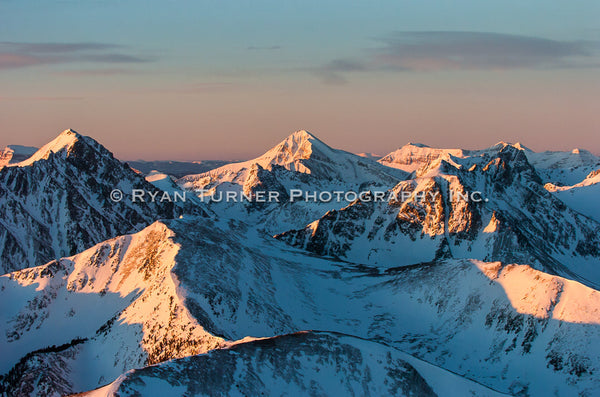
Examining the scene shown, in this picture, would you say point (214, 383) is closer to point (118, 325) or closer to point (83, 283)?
point (118, 325)

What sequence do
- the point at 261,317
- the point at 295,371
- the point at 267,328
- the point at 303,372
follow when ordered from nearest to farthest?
the point at 295,371 → the point at 303,372 → the point at 267,328 → the point at 261,317

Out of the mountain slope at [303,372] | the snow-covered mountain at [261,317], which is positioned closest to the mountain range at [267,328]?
the mountain slope at [303,372]

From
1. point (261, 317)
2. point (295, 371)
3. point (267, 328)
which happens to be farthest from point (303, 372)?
point (261, 317)

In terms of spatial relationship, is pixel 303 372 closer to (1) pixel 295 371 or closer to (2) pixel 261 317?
(1) pixel 295 371


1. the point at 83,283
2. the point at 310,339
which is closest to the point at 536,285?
the point at 310,339

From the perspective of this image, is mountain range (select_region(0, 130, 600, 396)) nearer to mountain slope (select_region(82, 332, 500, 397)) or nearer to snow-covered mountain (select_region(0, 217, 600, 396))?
mountain slope (select_region(82, 332, 500, 397))

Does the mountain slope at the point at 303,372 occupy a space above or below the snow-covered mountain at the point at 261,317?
above

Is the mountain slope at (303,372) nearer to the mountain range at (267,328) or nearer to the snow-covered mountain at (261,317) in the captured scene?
the mountain range at (267,328)

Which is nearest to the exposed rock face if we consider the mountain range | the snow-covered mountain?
the mountain range

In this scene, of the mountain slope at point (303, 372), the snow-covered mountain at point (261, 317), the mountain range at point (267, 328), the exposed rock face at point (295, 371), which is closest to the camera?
the mountain slope at point (303, 372)
